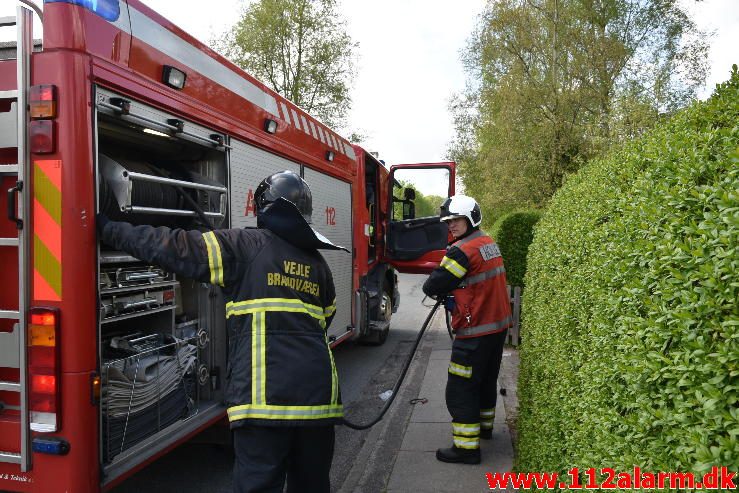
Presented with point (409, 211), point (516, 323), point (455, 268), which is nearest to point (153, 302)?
point (455, 268)

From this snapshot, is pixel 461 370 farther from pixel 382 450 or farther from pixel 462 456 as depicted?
pixel 382 450

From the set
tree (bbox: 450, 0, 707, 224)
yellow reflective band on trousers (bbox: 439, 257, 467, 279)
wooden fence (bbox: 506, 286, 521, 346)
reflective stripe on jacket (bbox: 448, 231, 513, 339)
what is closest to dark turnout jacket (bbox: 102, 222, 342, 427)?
yellow reflective band on trousers (bbox: 439, 257, 467, 279)

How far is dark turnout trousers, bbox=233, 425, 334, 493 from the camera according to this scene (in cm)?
220

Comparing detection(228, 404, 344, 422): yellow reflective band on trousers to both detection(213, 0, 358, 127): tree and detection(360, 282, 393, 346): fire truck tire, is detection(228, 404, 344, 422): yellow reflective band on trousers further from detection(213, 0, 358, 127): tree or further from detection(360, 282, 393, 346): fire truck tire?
detection(213, 0, 358, 127): tree

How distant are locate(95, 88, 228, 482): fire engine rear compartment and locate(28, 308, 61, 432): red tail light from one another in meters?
0.21

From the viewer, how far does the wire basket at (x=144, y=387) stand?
2.68 metres

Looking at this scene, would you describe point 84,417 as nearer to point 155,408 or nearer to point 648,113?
point 155,408

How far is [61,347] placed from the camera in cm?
231

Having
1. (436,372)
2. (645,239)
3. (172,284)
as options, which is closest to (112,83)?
(172,284)

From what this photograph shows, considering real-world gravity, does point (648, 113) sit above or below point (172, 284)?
above

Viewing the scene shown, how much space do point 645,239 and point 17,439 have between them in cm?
273

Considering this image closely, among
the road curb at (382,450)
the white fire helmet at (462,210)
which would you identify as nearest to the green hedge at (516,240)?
the road curb at (382,450)

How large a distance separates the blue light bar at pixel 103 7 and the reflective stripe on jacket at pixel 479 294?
101 inches

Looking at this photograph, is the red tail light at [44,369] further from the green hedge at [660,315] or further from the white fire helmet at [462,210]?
the white fire helmet at [462,210]
